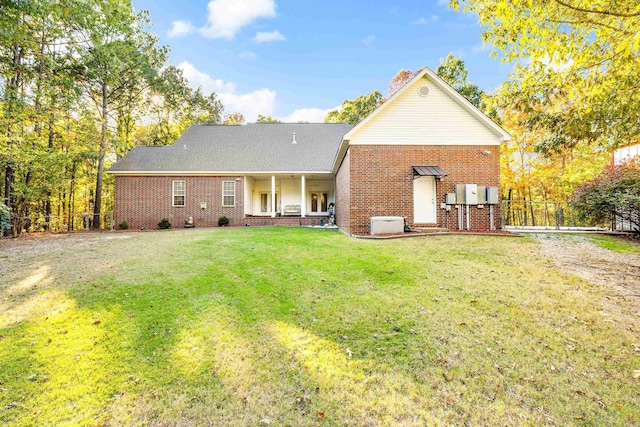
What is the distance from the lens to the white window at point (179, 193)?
653 inches

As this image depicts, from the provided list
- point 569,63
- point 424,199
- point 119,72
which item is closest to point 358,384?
point 569,63

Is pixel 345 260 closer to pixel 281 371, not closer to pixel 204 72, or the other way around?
pixel 281 371

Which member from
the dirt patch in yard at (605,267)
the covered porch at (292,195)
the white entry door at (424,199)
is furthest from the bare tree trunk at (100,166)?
the dirt patch in yard at (605,267)

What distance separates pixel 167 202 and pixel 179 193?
0.87m

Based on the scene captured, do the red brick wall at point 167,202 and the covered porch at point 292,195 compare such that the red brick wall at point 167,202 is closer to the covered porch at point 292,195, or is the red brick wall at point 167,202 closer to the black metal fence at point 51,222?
the black metal fence at point 51,222

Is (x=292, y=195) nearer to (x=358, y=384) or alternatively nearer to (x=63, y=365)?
(x=63, y=365)

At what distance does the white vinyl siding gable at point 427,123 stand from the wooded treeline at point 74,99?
29.8ft

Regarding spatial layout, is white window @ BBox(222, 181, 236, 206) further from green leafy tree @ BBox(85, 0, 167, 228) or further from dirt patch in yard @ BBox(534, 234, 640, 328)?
dirt patch in yard @ BBox(534, 234, 640, 328)

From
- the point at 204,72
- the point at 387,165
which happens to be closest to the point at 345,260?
the point at 387,165

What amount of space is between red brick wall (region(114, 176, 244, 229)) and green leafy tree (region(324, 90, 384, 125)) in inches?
635

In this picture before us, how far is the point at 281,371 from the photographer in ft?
9.73

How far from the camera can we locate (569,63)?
6047 mm

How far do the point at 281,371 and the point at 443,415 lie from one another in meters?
1.59

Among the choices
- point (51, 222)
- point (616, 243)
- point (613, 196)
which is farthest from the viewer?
point (51, 222)
